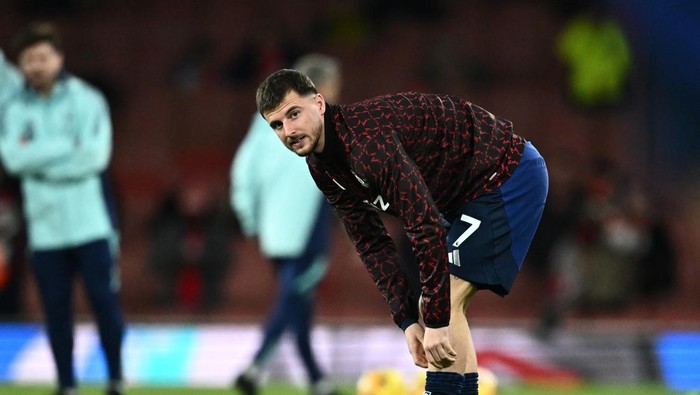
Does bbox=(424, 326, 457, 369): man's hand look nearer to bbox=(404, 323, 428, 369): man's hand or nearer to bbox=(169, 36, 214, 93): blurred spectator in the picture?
bbox=(404, 323, 428, 369): man's hand

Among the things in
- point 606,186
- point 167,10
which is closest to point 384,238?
point 606,186

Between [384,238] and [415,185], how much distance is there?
66cm

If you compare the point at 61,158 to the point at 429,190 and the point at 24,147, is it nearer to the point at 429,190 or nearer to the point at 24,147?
the point at 24,147

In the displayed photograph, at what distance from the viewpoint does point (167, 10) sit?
16312 mm

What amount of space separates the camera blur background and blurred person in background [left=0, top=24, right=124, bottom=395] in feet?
8.20

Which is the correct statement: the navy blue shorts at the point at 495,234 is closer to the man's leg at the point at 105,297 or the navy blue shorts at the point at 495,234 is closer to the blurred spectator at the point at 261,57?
the man's leg at the point at 105,297

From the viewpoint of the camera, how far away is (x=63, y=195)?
7004mm

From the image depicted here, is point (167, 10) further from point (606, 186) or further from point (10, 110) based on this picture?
point (10, 110)

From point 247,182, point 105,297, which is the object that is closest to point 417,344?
point 105,297

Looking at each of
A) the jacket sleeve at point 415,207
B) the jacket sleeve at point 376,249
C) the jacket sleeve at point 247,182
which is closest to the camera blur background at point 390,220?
the jacket sleeve at point 247,182

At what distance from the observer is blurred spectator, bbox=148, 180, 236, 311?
12414 mm

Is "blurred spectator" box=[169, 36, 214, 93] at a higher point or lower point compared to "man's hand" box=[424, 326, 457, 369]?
lower

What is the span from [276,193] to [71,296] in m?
1.51

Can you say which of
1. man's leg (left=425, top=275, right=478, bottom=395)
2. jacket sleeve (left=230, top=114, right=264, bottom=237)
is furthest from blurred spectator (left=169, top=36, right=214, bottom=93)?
man's leg (left=425, top=275, right=478, bottom=395)
